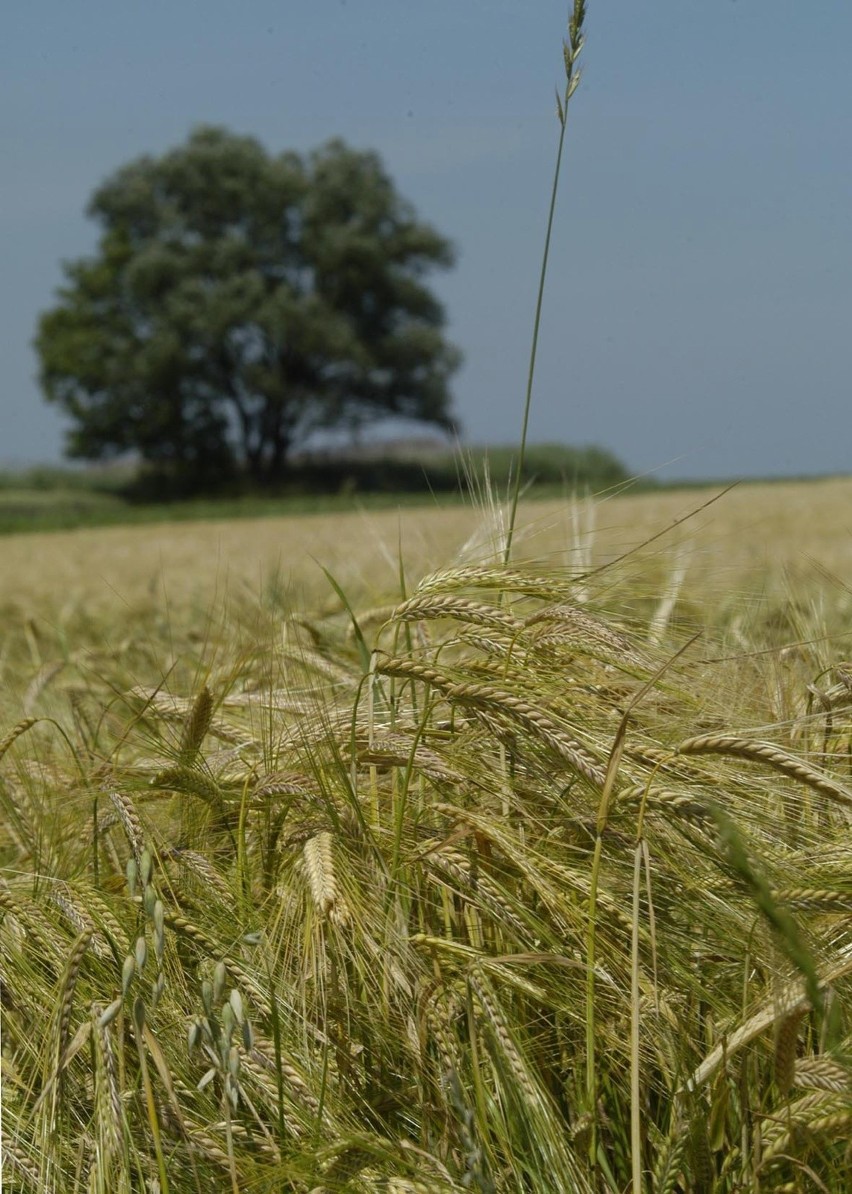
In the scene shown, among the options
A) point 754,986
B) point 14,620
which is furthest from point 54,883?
point 14,620

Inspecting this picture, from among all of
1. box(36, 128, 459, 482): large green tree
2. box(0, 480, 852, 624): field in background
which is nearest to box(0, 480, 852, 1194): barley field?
box(0, 480, 852, 624): field in background

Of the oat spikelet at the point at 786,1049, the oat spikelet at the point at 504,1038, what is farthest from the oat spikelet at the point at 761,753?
the oat spikelet at the point at 504,1038

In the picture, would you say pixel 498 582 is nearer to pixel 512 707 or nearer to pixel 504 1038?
pixel 512 707

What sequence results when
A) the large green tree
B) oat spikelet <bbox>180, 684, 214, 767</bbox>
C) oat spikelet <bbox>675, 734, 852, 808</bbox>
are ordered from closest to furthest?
oat spikelet <bbox>675, 734, 852, 808</bbox> → oat spikelet <bbox>180, 684, 214, 767</bbox> → the large green tree

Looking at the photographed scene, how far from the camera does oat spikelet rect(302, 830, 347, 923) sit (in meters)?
1.08

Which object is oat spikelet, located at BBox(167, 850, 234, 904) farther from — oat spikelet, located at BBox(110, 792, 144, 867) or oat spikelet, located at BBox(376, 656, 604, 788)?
oat spikelet, located at BBox(376, 656, 604, 788)

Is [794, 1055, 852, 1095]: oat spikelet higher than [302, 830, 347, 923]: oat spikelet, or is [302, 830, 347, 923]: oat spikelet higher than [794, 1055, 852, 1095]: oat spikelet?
[302, 830, 347, 923]: oat spikelet

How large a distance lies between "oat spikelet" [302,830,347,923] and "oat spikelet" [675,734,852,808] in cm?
34

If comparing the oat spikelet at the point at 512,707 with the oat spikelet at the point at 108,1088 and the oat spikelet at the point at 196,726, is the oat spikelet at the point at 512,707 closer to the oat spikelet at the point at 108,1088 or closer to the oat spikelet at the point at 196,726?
the oat spikelet at the point at 196,726

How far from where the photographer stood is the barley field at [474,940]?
3.32 feet

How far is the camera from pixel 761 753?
35.7 inches

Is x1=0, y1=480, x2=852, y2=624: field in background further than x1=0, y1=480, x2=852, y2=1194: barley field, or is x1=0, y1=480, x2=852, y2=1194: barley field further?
x1=0, y1=480, x2=852, y2=624: field in background

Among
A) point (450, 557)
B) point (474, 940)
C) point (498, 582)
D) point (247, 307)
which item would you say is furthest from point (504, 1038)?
point (247, 307)

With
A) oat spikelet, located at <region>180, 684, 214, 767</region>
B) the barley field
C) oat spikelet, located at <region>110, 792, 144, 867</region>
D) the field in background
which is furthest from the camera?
the field in background
